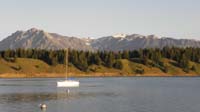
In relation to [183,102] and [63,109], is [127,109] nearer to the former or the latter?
[63,109]

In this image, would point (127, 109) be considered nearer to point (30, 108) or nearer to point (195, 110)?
point (195, 110)

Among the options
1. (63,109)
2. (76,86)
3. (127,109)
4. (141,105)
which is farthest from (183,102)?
(76,86)

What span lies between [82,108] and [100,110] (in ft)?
19.6

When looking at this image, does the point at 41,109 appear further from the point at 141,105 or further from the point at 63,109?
the point at 141,105

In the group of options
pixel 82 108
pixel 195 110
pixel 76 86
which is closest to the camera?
pixel 195 110

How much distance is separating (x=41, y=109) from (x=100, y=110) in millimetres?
11916

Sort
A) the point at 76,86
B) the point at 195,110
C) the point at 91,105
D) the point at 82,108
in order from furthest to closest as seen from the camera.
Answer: the point at 76,86, the point at 91,105, the point at 82,108, the point at 195,110

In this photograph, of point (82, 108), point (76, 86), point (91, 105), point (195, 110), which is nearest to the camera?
point (195, 110)

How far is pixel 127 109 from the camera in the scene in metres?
97.9

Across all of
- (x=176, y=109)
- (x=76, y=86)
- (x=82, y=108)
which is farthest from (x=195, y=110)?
(x=76, y=86)

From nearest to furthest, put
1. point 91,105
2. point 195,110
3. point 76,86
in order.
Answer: point 195,110 < point 91,105 < point 76,86

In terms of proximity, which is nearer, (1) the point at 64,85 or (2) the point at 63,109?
(2) the point at 63,109

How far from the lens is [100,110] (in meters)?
96.1

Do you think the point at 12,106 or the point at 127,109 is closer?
the point at 127,109
